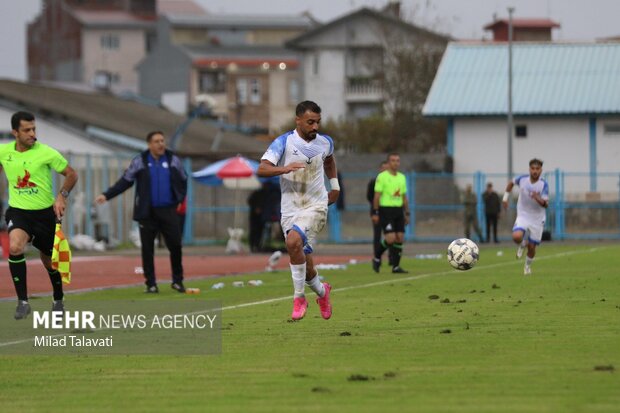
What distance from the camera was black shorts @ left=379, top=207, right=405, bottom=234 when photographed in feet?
81.7

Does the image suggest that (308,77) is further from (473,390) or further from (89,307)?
(473,390)

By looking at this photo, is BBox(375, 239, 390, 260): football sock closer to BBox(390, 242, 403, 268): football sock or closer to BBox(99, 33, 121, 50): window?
BBox(390, 242, 403, 268): football sock

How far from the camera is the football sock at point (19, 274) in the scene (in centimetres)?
1527

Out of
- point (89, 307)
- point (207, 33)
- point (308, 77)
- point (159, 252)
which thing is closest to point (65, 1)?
point (207, 33)

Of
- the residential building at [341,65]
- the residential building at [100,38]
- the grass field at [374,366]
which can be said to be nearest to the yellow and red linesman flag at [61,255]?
the grass field at [374,366]

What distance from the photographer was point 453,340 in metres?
12.5

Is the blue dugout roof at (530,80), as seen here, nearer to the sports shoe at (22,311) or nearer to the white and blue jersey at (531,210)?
the white and blue jersey at (531,210)

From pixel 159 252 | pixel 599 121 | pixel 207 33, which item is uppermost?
pixel 207 33

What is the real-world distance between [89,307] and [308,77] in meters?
85.4

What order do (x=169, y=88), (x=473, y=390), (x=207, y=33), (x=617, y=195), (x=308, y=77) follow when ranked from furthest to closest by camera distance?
1. (x=207, y=33)
2. (x=169, y=88)
3. (x=308, y=77)
4. (x=617, y=195)
5. (x=473, y=390)

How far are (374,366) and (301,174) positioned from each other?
382 centimetres

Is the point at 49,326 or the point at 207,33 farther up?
the point at 207,33

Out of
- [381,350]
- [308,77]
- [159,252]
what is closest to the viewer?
Answer: [381,350]

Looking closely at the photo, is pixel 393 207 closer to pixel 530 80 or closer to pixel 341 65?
pixel 530 80
